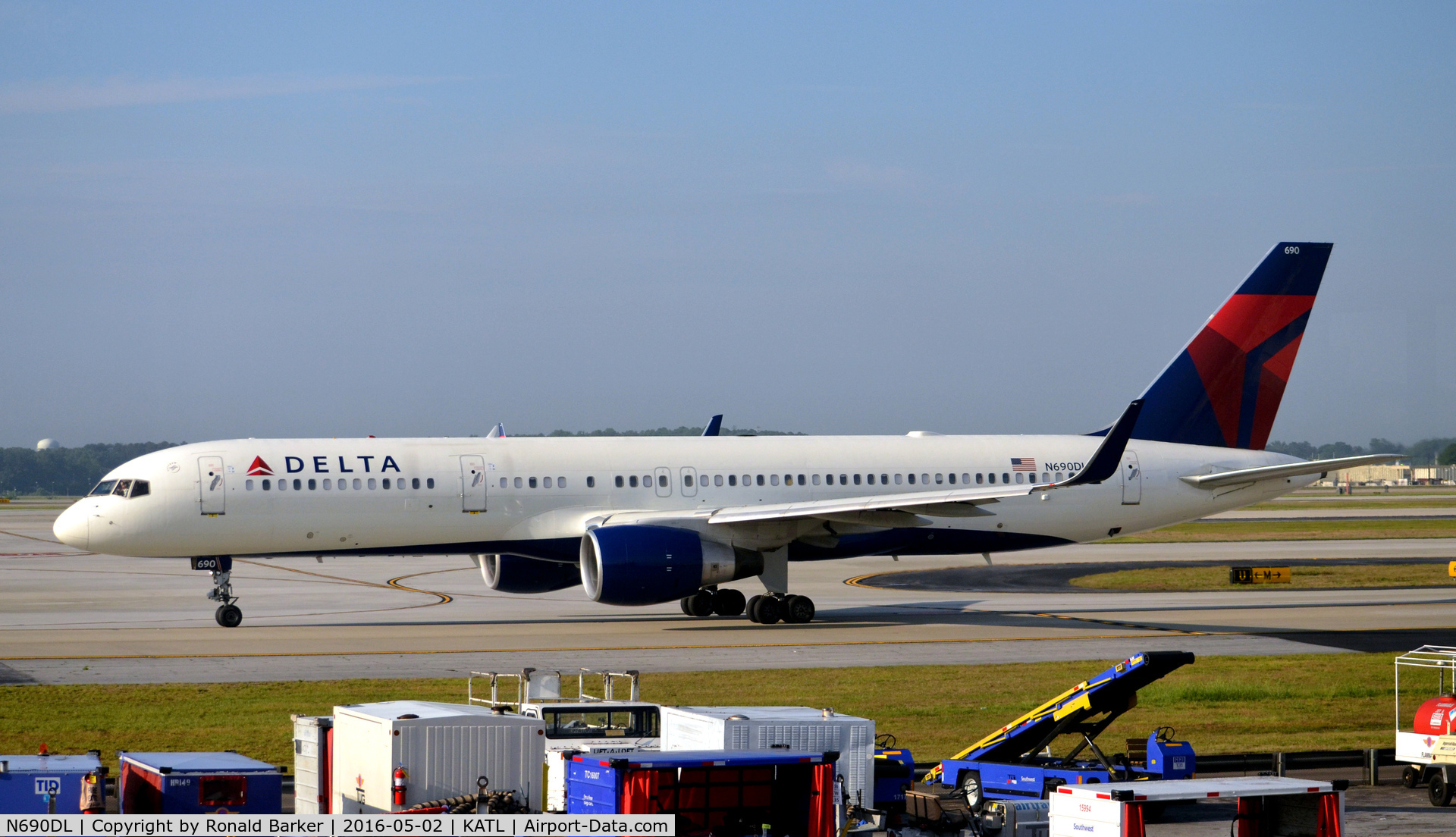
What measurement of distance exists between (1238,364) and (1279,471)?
3773 millimetres

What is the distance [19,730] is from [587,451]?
53.4 ft

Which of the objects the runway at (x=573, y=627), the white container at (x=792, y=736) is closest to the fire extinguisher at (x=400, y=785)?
the white container at (x=792, y=736)

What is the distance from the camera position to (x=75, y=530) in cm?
3247

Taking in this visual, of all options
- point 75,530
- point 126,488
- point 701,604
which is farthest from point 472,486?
point 75,530

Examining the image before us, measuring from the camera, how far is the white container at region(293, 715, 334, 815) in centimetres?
1465

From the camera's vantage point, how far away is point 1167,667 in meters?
16.6

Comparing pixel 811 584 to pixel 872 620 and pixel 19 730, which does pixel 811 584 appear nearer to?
pixel 872 620

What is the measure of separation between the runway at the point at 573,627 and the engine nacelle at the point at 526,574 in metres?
0.75

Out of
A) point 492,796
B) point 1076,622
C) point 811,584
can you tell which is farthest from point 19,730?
point 811,584

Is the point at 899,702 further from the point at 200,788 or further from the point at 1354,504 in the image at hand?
the point at 1354,504

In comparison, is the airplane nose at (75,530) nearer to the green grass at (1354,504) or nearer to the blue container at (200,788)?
the blue container at (200,788)

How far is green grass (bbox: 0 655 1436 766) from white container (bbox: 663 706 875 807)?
16.5 ft

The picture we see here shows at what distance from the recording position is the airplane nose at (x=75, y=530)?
32375 mm

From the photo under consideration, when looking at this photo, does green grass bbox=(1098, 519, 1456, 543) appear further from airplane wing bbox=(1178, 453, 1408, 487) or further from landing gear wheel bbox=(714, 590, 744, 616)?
landing gear wheel bbox=(714, 590, 744, 616)
